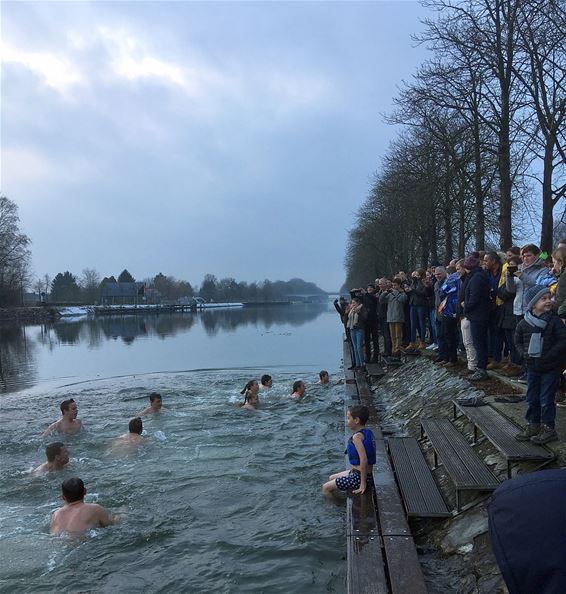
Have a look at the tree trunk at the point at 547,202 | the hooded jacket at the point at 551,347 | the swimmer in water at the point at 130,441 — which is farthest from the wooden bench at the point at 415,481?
the tree trunk at the point at 547,202

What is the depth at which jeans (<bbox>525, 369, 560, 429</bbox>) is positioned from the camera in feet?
18.9

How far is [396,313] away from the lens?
15.1 meters

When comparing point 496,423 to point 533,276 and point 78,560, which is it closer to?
point 533,276

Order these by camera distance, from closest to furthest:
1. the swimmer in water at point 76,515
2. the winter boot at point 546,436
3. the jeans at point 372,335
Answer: the winter boot at point 546,436 < the swimmer in water at point 76,515 < the jeans at point 372,335

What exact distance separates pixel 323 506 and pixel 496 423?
2.58m

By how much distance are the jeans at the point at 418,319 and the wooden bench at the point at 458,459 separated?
22.6 ft

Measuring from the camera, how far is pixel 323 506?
24.0 feet

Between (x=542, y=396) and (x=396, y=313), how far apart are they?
9.25m

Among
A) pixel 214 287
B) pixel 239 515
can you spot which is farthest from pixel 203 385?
pixel 214 287

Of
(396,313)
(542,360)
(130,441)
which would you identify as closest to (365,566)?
(542,360)

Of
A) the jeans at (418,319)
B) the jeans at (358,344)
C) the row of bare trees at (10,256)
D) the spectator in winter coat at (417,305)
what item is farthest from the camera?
the row of bare trees at (10,256)

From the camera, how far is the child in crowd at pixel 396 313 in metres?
15.0

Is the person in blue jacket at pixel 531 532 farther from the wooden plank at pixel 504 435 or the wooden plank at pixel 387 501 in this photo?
the wooden plank at pixel 504 435

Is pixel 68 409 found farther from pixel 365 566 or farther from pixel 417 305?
pixel 365 566
